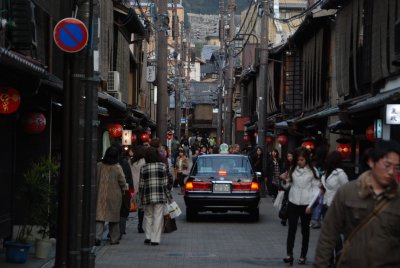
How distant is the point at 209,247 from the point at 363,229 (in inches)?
391

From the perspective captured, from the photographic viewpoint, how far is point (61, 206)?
10539mm

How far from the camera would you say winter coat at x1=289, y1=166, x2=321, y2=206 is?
13180 millimetres

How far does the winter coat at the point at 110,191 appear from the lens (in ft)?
51.6

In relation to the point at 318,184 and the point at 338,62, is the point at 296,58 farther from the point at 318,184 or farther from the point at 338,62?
the point at 318,184

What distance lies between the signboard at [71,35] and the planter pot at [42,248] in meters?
4.17

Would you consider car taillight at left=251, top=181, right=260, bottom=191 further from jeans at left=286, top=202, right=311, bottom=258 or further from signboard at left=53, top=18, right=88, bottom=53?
signboard at left=53, top=18, right=88, bottom=53

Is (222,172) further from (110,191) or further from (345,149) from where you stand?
(110,191)

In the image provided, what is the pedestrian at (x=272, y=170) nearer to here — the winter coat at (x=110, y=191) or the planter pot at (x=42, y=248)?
the winter coat at (x=110, y=191)

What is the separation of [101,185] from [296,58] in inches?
A: 902

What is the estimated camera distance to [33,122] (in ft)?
50.7

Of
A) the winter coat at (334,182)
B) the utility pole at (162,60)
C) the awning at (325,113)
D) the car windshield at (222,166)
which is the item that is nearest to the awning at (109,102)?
the utility pole at (162,60)

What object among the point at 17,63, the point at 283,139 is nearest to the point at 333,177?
the point at 17,63

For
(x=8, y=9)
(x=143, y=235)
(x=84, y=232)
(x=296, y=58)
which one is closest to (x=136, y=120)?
(x=296, y=58)

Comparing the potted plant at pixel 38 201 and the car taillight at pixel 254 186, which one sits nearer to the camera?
the potted plant at pixel 38 201
